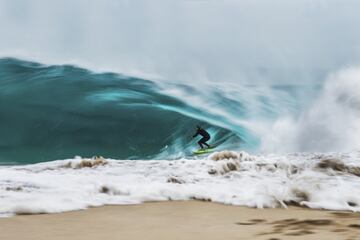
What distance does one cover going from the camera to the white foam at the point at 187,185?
5.37m

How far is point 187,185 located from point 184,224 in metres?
2.15

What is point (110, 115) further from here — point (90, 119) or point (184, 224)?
point (184, 224)

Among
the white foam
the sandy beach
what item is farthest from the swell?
the sandy beach

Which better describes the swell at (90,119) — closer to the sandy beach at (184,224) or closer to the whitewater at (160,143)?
the whitewater at (160,143)

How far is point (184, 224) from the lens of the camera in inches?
171

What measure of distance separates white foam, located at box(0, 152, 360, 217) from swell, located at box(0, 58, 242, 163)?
302 inches

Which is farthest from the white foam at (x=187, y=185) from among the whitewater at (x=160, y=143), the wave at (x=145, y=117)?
the wave at (x=145, y=117)

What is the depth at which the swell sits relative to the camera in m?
18.4

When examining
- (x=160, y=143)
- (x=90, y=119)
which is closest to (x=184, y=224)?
(x=160, y=143)

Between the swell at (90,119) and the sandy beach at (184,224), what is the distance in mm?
10719

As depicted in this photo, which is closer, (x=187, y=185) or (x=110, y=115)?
(x=187, y=185)

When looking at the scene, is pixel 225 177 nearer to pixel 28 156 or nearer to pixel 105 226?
pixel 105 226

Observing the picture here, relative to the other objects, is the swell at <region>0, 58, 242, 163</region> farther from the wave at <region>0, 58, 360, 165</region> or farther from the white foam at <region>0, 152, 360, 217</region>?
the white foam at <region>0, 152, 360, 217</region>

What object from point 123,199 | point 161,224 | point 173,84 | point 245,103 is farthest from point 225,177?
point 173,84
